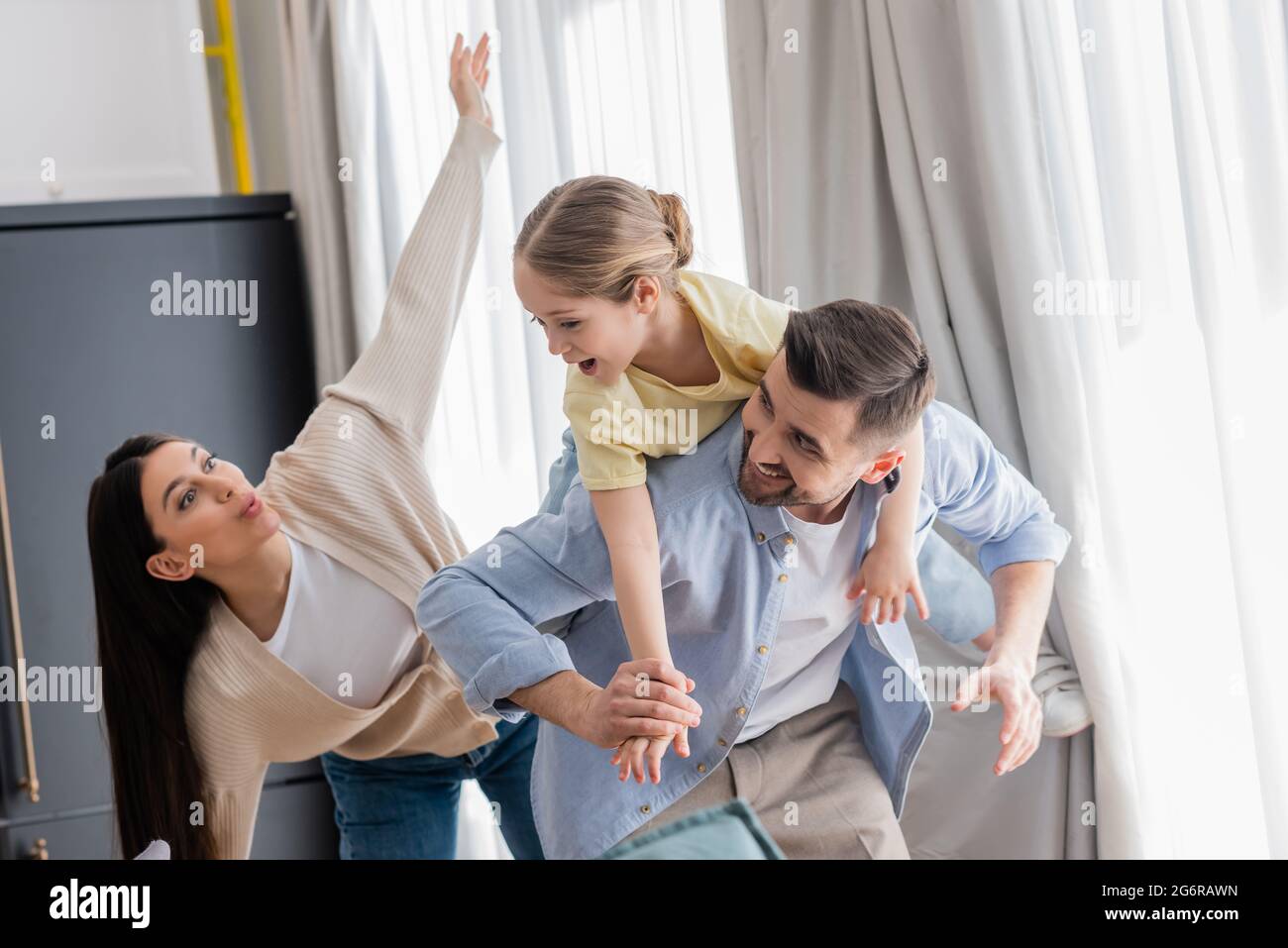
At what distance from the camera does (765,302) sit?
1023 mm

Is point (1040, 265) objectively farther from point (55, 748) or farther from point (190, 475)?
point (55, 748)

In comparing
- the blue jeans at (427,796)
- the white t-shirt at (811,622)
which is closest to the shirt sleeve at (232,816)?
the blue jeans at (427,796)

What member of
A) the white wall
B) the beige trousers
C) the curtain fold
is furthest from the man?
the white wall

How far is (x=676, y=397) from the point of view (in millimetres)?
1008

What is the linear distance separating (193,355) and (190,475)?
26.1 inches

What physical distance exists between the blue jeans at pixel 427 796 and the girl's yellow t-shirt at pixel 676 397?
0.53 metres

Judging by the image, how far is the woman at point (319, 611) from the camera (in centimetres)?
122

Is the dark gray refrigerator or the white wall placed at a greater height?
the white wall

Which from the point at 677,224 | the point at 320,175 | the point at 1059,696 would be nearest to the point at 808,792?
the point at 1059,696

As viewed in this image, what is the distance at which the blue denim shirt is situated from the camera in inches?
39.3

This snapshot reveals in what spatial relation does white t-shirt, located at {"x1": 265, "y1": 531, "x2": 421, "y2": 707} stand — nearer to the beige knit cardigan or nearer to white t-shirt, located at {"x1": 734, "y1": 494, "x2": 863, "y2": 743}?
the beige knit cardigan

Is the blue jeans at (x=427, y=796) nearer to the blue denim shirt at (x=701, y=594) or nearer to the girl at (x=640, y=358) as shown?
the blue denim shirt at (x=701, y=594)

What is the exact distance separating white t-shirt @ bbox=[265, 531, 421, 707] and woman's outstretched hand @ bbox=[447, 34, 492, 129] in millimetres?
576
